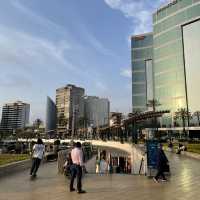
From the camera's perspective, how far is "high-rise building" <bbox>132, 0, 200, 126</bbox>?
268 ft

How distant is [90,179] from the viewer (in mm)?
12820

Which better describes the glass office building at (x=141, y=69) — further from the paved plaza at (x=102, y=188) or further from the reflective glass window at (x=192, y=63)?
the paved plaza at (x=102, y=188)

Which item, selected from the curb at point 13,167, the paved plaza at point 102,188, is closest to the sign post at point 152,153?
the paved plaza at point 102,188

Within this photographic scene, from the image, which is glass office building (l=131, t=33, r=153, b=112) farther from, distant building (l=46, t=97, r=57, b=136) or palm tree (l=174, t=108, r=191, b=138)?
distant building (l=46, t=97, r=57, b=136)

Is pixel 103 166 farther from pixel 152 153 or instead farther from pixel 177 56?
pixel 177 56

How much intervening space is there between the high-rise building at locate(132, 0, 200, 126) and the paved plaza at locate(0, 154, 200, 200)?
A: 70625 millimetres

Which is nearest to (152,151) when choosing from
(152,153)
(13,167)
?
(152,153)

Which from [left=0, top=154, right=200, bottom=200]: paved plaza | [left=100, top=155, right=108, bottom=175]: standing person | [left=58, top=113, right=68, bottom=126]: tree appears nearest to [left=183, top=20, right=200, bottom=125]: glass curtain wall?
[left=100, top=155, right=108, bottom=175]: standing person

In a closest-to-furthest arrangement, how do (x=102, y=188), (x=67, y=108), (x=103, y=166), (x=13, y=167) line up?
(x=102, y=188)
(x=13, y=167)
(x=103, y=166)
(x=67, y=108)

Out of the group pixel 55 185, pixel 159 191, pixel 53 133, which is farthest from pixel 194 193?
pixel 53 133

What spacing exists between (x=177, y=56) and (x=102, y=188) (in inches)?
3193

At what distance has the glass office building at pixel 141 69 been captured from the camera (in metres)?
112

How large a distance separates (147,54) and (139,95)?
15679mm

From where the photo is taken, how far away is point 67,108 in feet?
568
